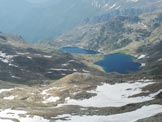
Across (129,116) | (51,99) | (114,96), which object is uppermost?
(51,99)

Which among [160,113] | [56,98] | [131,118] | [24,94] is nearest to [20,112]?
[131,118]

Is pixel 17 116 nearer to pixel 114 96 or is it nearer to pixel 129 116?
pixel 129 116

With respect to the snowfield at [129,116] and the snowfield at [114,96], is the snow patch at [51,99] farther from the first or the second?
the snowfield at [129,116]

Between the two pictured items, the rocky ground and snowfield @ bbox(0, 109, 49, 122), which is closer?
the rocky ground

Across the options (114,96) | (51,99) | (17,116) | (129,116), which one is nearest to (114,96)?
(114,96)

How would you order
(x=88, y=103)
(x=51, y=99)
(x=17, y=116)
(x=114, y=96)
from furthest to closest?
(x=51, y=99)
(x=114, y=96)
(x=88, y=103)
(x=17, y=116)

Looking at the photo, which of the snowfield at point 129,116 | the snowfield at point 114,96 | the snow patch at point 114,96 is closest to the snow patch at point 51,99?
the snowfield at point 114,96

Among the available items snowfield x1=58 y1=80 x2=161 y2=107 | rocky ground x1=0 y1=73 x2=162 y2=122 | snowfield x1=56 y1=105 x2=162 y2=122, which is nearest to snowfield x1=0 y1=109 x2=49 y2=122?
rocky ground x1=0 y1=73 x2=162 y2=122

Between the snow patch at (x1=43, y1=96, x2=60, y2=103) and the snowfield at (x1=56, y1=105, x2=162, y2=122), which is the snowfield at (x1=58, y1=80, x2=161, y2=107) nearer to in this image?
the snow patch at (x1=43, y1=96, x2=60, y2=103)

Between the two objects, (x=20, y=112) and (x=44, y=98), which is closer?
(x=20, y=112)

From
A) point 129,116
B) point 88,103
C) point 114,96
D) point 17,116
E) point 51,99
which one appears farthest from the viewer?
point 51,99

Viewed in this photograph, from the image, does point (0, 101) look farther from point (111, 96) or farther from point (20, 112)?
point (111, 96)
